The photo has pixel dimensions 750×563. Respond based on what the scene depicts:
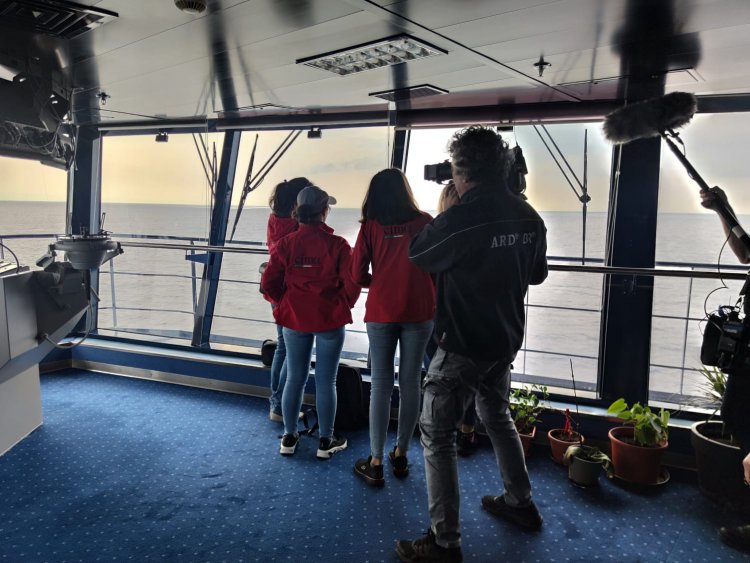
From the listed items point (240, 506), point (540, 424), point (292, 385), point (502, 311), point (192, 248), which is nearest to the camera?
point (502, 311)

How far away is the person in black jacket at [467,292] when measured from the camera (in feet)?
5.53

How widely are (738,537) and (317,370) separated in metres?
Result: 1.84

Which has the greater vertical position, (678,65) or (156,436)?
(678,65)

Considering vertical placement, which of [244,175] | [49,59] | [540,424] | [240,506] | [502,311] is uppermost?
[49,59]

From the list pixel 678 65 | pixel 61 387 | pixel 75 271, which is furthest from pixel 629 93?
pixel 61 387

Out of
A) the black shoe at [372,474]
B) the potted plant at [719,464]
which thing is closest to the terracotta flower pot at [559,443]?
the potted plant at [719,464]

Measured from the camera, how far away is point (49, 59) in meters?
2.30

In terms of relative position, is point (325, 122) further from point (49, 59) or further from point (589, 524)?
point (589, 524)

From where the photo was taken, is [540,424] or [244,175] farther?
[244,175]

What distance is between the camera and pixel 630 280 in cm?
281

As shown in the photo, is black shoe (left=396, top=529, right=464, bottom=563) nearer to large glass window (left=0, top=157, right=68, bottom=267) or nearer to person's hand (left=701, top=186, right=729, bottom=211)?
person's hand (left=701, top=186, right=729, bottom=211)

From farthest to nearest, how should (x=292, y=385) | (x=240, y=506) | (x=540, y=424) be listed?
(x=540, y=424)
(x=292, y=385)
(x=240, y=506)

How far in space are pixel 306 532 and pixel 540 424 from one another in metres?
1.49

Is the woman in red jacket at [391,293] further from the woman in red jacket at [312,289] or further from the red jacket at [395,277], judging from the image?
the woman in red jacket at [312,289]
